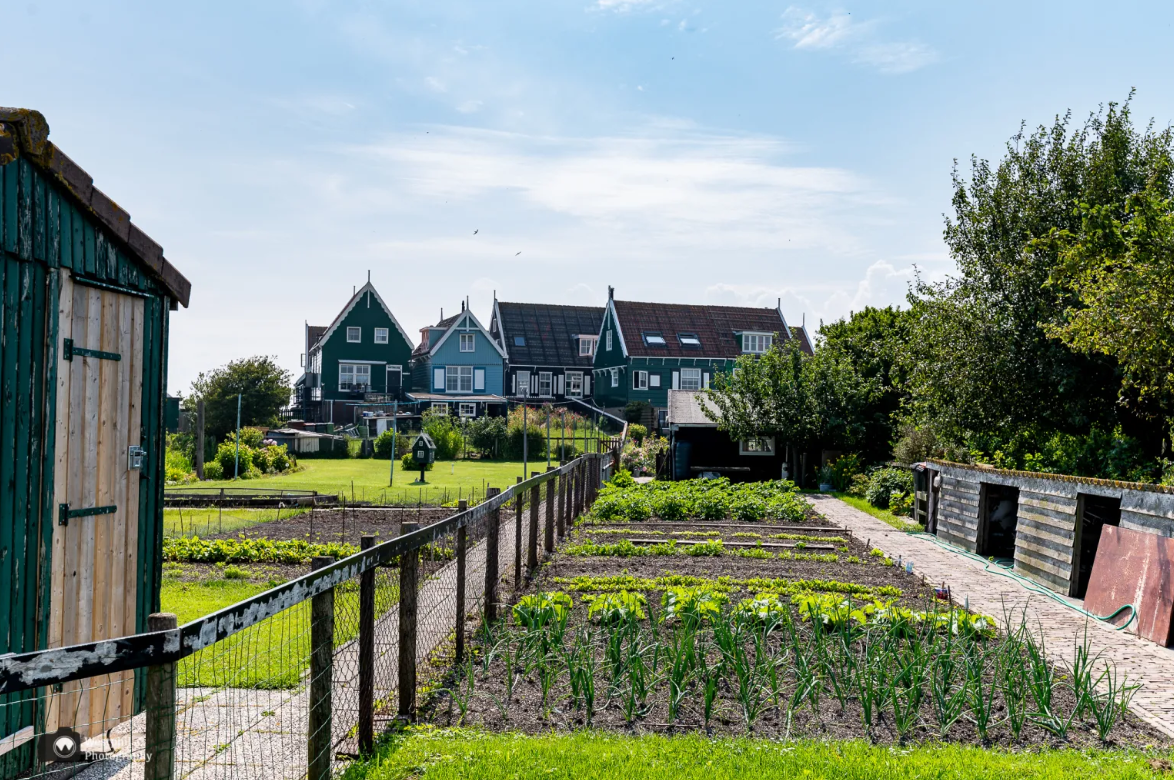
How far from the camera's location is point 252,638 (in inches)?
337

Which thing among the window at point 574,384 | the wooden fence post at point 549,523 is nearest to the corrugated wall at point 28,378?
the wooden fence post at point 549,523

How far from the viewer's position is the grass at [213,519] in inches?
639

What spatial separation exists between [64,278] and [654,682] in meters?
4.23

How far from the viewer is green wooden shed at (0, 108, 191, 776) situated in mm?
5129

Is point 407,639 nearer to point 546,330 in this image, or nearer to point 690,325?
point 690,325

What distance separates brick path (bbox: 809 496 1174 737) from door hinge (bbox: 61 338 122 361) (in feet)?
21.9

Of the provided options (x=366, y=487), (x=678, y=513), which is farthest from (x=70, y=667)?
(x=366, y=487)

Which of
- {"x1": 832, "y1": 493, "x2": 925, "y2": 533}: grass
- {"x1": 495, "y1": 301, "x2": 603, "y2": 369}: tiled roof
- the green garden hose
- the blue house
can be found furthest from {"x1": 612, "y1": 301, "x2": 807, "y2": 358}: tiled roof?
the green garden hose

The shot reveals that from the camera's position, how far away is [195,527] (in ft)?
55.2

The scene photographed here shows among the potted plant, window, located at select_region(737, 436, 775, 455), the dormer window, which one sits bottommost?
the potted plant

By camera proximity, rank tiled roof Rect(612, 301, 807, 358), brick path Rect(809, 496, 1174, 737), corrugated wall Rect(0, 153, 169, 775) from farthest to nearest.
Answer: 1. tiled roof Rect(612, 301, 807, 358)
2. brick path Rect(809, 496, 1174, 737)
3. corrugated wall Rect(0, 153, 169, 775)

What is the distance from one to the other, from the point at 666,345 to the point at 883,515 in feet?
108

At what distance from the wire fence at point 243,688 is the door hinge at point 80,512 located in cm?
92

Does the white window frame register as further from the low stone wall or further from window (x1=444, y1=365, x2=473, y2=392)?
the low stone wall
